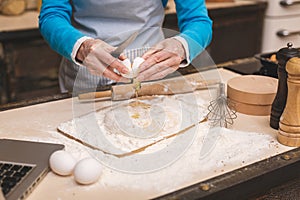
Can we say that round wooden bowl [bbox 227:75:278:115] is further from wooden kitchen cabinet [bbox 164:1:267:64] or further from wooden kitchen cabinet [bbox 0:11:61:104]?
wooden kitchen cabinet [bbox 164:1:267:64]

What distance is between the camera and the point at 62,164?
0.75 meters

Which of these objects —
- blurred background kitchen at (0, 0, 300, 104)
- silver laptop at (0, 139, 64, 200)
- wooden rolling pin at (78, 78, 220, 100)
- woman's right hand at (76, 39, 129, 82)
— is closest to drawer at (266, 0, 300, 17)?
blurred background kitchen at (0, 0, 300, 104)

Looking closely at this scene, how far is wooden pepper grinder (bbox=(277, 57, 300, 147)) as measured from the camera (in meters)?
0.84

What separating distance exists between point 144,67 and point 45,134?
0.26 m

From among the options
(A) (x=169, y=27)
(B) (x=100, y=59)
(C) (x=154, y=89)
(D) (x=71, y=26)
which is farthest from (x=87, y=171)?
(A) (x=169, y=27)

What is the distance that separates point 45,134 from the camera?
921 mm

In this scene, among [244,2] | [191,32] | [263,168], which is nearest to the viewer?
[263,168]

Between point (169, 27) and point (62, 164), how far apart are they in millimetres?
1435

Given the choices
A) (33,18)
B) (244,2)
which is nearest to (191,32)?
(33,18)

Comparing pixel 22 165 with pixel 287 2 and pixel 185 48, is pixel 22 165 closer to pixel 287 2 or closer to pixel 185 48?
pixel 185 48

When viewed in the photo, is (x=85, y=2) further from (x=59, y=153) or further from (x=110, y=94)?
(x=59, y=153)

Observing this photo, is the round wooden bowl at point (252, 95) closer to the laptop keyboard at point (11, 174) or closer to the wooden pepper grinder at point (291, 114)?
the wooden pepper grinder at point (291, 114)

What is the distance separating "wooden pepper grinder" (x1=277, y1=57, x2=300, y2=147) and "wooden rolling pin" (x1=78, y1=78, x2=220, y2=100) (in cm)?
32

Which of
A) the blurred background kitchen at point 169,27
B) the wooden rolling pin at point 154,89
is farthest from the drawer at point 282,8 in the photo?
the wooden rolling pin at point 154,89
